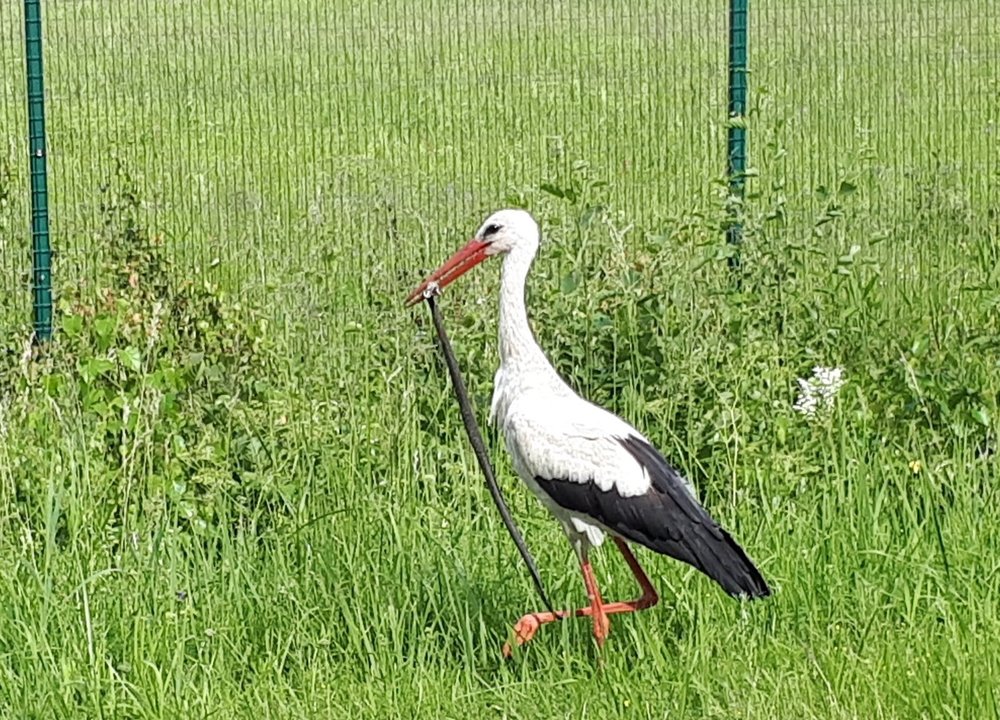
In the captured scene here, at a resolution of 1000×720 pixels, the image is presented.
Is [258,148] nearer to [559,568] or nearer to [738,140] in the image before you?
[738,140]

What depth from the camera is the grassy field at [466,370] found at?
4.35 meters

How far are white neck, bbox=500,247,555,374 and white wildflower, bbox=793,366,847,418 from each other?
1.18m

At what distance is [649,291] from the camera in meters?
5.89

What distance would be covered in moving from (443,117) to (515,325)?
13.2ft

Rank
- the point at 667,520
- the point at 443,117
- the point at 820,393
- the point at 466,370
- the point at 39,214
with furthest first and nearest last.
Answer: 1. the point at 443,117
2. the point at 39,214
3. the point at 466,370
4. the point at 820,393
5. the point at 667,520

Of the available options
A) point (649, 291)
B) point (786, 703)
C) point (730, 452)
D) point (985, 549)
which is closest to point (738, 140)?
point (649, 291)

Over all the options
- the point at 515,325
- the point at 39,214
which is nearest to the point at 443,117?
the point at 39,214

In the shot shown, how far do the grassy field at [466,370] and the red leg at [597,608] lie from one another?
0.27 ft

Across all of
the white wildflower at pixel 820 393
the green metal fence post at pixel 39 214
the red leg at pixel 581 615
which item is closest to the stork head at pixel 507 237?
the red leg at pixel 581 615

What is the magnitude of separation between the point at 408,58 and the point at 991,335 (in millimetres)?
3878

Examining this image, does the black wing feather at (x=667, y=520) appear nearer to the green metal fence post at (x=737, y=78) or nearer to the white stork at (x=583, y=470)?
the white stork at (x=583, y=470)

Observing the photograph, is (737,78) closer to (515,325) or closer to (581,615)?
(515,325)

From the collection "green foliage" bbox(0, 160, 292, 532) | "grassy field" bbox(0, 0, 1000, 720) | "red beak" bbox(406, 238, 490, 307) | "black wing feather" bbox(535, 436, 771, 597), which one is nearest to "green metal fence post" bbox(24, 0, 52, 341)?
"grassy field" bbox(0, 0, 1000, 720)

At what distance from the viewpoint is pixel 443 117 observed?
8500mm
